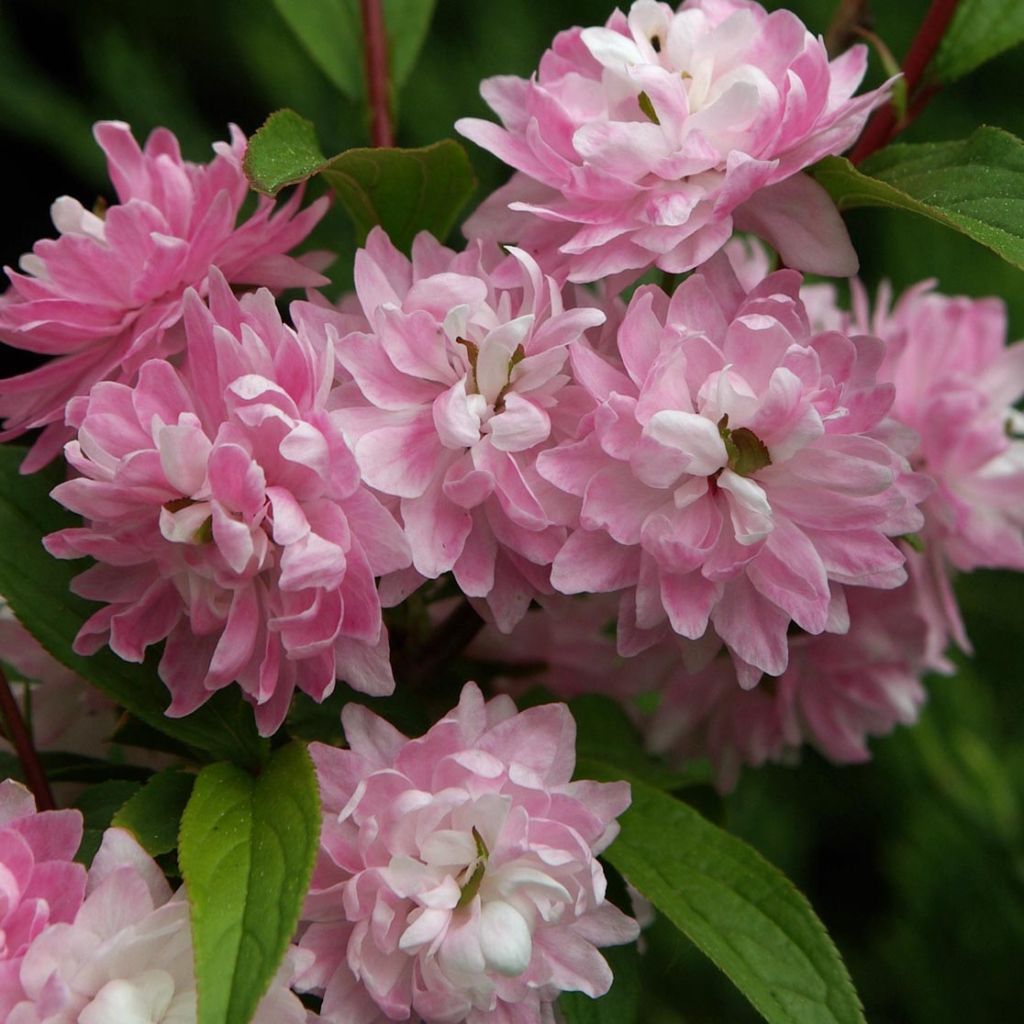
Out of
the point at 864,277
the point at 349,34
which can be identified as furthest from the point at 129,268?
the point at 864,277

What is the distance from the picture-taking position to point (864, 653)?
2.47 ft

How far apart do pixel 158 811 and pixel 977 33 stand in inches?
23.3

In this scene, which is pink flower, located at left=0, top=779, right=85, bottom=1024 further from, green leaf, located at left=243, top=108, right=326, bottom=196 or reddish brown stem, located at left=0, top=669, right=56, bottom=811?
green leaf, located at left=243, top=108, right=326, bottom=196

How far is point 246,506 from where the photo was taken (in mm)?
465

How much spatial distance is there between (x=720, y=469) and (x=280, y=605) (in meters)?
0.18

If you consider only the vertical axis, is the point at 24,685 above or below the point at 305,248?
above

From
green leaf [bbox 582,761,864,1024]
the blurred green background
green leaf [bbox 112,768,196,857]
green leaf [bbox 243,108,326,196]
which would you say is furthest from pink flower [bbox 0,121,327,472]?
the blurred green background

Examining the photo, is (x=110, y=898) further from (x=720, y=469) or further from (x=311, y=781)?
(x=720, y=469)

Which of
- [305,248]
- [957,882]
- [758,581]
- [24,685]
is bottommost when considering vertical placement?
[957,882]

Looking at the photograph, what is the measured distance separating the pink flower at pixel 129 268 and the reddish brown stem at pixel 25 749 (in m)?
0.11

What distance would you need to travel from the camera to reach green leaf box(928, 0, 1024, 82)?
0.71 metres

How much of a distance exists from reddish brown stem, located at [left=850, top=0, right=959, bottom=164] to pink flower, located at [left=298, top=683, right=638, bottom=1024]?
375mm

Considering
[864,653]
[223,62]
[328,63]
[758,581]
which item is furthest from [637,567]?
[223,62]

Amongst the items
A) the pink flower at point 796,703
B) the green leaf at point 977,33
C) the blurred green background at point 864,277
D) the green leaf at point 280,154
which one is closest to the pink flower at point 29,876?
the green leaf at point 280,154
